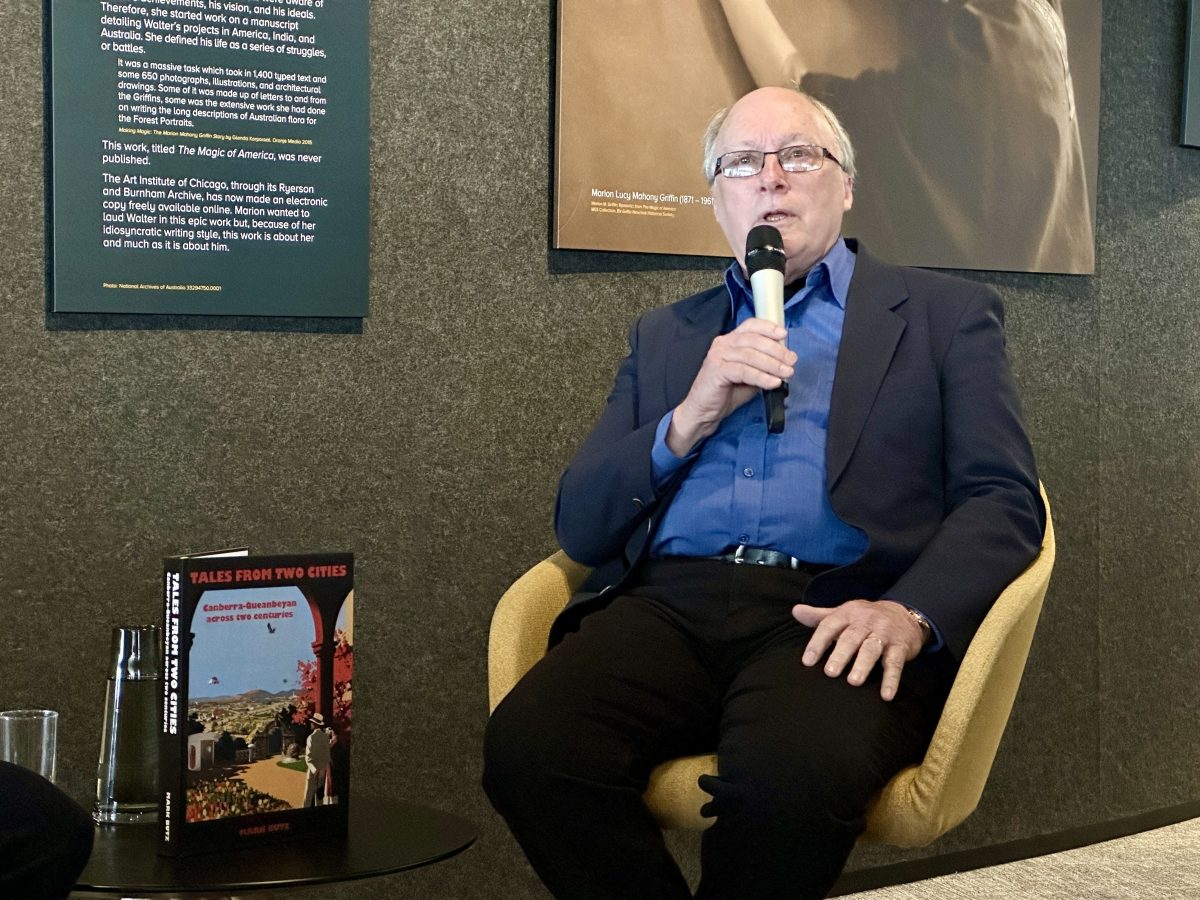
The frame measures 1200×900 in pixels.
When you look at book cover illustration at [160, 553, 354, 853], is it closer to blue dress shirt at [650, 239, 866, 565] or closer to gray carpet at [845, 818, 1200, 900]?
blue dress shirt at [650, 239, 866, 565]

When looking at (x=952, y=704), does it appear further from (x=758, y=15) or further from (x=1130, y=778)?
(x=1130, y=778)

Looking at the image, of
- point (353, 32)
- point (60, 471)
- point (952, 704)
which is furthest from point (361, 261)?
point (952, 704)

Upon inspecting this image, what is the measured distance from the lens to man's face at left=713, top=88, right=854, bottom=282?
220 centimetres

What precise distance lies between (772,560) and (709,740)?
277 millimetres

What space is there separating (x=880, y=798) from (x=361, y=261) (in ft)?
4.28

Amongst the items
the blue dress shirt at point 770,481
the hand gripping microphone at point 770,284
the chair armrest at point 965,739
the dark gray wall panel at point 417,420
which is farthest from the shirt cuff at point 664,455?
the dark gray wall panel at point 417,420

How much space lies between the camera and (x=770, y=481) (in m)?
2.04

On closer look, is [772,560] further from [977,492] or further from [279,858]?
[279,858]

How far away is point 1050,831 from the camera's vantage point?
10.8ft

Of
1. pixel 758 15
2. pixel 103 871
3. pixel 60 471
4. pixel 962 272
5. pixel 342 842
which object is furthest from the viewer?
pixel 962 272

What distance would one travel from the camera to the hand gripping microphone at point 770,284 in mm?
1918

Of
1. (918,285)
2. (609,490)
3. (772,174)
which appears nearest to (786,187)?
(772,174)

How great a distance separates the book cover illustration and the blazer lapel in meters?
0.74

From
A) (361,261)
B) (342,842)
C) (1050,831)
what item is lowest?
(1050,831)
